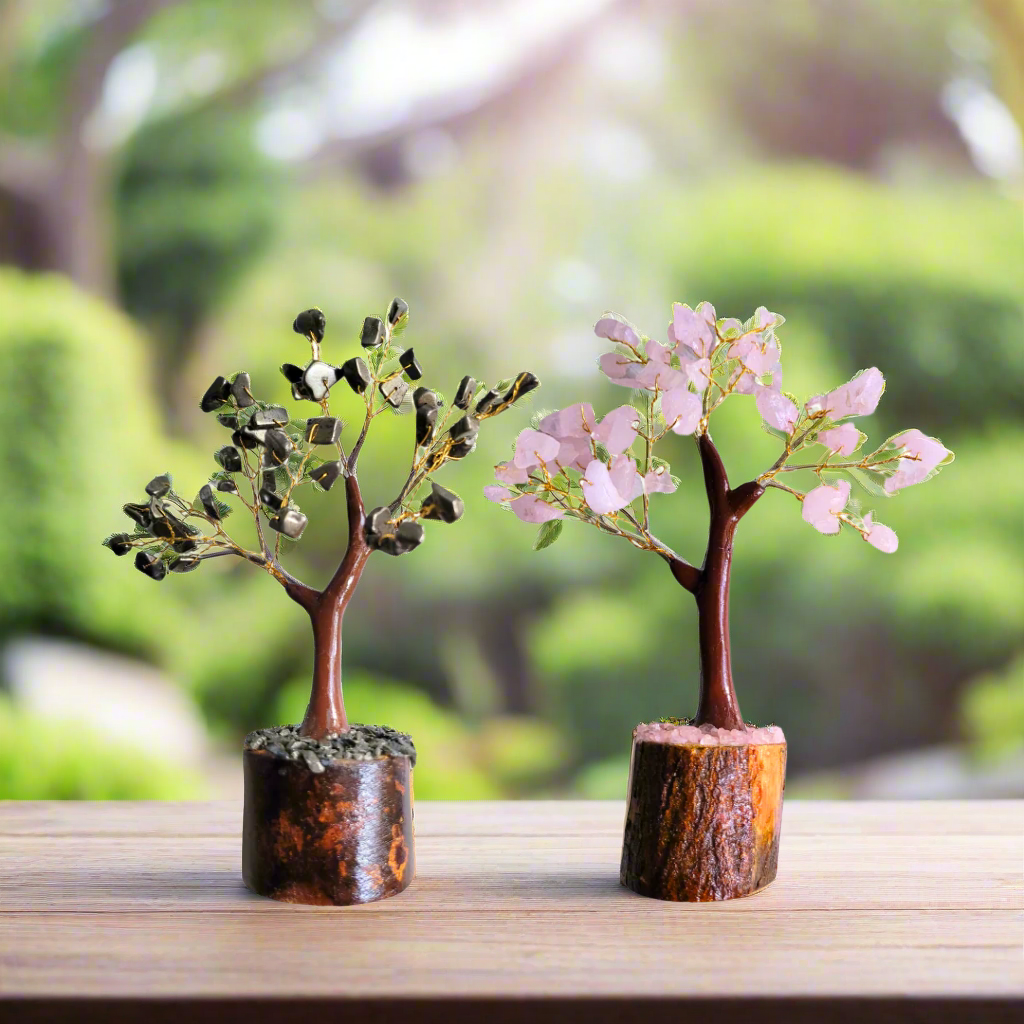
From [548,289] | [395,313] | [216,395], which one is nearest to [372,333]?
[395,313]

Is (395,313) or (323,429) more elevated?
(395,313)

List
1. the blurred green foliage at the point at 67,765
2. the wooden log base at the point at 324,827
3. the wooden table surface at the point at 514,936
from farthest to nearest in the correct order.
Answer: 1. the blurred green foliage at the point at 67,765
2. the wooden log base at the point at 324,827
3. the wooden table surface at the point at 514,936

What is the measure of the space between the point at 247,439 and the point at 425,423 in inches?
5.8

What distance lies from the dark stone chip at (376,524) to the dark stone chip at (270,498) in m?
0.08

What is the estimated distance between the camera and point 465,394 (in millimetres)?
867

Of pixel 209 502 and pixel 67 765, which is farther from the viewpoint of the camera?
pixel 67 765

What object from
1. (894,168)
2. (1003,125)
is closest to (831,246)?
(894,168)

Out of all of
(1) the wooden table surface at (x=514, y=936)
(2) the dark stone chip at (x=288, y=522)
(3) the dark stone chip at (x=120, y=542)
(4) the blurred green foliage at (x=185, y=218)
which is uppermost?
(4) the blurred green foliage at (x=185, y=218)

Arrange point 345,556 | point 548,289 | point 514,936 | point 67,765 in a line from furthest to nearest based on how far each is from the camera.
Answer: point 548,289, point 67,765, point 345,556, point 514,936

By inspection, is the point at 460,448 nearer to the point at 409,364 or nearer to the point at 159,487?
the point at 409,364

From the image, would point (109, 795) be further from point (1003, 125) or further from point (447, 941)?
point (1003, 125)

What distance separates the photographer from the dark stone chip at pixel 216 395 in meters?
0.84

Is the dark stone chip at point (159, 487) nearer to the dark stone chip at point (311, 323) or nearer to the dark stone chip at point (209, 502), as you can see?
the dark stone chip at point (209, 502)

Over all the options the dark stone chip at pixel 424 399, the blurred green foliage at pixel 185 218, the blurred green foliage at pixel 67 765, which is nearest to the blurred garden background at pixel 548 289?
the blurred green foliage at pixel 185 218
